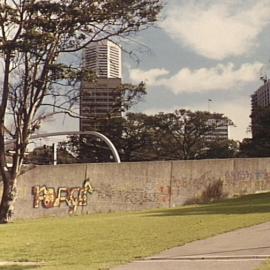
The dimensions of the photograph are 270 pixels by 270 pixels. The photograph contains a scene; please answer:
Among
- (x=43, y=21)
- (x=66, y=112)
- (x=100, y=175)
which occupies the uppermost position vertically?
(x=43, y=21)

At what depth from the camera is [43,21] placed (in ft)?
80.3

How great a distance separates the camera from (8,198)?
2627cm

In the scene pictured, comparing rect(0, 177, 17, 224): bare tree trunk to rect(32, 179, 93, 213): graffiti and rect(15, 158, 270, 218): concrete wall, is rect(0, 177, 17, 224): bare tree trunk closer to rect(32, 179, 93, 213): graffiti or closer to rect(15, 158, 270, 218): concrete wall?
rect(15, 158, 270, 218): concrete wall

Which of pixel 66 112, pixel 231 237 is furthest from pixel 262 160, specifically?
pixel 231 237

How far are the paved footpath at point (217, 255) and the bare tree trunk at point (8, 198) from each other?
14411mm

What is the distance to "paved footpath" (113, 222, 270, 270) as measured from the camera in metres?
9.57

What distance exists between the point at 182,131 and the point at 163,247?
64056 millimetres

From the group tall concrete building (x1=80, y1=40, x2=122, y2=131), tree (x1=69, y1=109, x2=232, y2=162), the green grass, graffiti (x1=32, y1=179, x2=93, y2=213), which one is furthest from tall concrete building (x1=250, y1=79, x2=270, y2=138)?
the green grass

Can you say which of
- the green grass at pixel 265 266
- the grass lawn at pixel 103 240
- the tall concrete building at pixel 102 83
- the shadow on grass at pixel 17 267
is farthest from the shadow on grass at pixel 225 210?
the green grass at pixel 265 266

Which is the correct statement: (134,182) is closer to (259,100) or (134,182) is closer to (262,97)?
(262,97)

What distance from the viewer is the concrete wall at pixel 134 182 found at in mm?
28406

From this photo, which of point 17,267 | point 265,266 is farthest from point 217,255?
point 17,267

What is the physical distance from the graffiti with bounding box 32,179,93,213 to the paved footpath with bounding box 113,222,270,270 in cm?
1592

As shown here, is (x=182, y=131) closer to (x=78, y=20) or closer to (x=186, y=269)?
(x=78, y=20)
